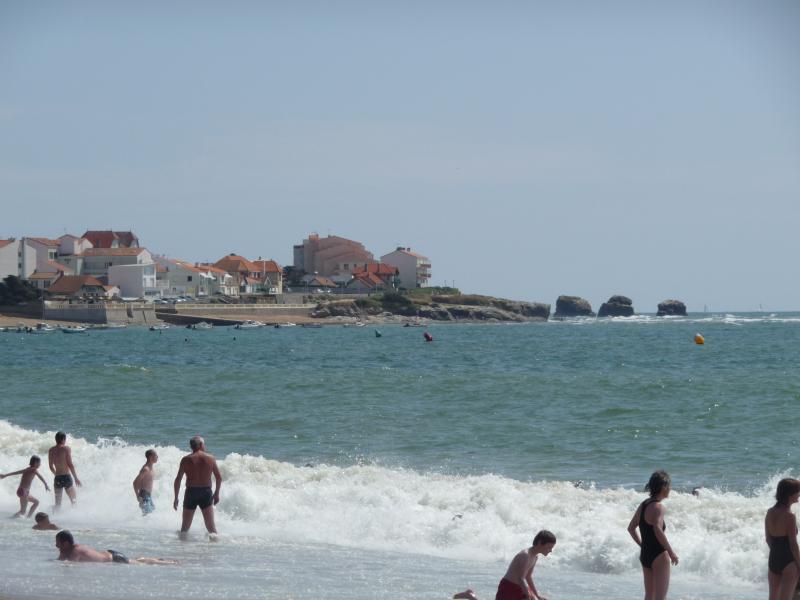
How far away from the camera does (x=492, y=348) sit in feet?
231

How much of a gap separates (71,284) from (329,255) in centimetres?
4981

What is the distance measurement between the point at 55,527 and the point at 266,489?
12.0 ft

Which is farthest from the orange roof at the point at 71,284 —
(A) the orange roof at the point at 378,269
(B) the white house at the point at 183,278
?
(A) the orange roof at the point at 378,269

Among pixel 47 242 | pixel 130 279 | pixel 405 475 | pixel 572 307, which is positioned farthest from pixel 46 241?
pixel 405 475

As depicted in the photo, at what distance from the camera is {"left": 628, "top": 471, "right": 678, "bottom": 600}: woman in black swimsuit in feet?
32.1

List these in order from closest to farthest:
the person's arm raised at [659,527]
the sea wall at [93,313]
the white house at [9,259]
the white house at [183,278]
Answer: the person's arm raised at [659,527], the sea wall at [93,313], the white house at [9,259], the white house at [183,278]

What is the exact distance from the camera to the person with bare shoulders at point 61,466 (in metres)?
16.9

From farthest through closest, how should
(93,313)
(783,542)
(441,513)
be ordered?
1. (93,313)
2. (441,513)
3. (783,542)

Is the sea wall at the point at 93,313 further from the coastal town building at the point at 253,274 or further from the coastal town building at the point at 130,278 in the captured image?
the coastal town building at the point at 253,274

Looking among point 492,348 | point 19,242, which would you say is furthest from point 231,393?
point 19,242

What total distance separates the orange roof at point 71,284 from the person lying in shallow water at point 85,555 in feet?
395

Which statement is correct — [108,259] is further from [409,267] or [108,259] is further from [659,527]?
[659,527]

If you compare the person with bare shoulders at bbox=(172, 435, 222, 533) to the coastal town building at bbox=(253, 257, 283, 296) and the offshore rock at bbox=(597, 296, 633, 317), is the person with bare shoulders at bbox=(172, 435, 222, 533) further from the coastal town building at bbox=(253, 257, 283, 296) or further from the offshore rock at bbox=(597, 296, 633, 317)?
the offshore rock at bbox=(597, 296, 633, 317)

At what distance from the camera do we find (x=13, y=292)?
400 feet
